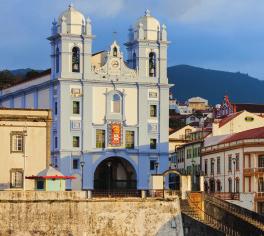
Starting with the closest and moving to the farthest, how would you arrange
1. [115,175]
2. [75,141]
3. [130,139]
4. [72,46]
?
[75,141] → [72,46] → [130,139] → [115,175]

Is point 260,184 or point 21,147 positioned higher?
point 21,147

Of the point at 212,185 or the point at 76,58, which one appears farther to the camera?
the point at 212,185

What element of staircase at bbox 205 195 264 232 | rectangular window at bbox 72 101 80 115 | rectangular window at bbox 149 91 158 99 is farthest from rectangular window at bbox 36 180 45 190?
rectangular window at bbox 149 91 158 99

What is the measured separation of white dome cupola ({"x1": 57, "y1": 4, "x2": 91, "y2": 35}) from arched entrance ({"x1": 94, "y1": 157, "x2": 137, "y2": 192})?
37.6 ft

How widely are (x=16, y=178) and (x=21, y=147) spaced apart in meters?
2.24

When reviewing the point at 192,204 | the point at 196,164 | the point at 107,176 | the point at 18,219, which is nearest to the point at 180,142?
the point at 196,164

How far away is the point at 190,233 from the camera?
70938mm

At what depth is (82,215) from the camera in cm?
6919

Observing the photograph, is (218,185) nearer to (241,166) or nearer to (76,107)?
(241,166)

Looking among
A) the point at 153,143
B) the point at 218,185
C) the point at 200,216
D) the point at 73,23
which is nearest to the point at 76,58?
the point at 73,23

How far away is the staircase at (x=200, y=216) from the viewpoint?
7169 cm

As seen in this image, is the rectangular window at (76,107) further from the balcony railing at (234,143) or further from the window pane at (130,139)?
the balcony railing at (234,143)

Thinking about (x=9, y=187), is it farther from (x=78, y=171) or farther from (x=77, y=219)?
(x=78, y=171)

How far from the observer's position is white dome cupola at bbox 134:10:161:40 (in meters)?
94.4
